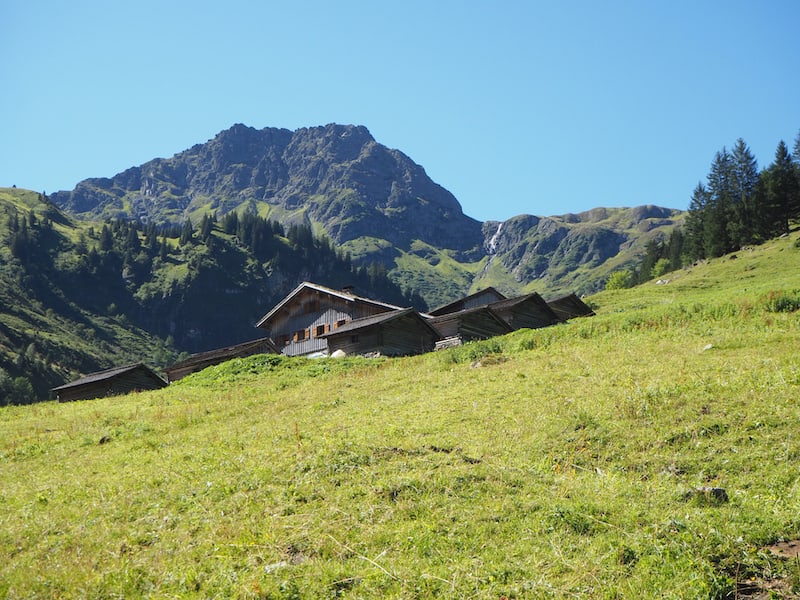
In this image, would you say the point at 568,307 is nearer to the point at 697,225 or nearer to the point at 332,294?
the point at 332,294

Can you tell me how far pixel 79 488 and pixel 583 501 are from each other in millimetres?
12410

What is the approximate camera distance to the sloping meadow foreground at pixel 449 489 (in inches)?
425

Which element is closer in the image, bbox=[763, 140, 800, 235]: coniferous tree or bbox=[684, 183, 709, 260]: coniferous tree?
bbox=[763, 140, 800, 235]: coniferous tree

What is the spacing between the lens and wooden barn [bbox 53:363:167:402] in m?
52.2

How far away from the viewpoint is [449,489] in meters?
14.2

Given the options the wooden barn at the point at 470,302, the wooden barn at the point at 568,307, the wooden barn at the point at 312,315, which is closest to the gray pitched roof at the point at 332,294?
the wooden barn at the point at 312,315

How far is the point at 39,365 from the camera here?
163250mm

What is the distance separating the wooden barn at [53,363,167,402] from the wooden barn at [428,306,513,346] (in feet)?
78.1

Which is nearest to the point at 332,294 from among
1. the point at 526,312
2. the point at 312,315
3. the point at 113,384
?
the point at 312,315

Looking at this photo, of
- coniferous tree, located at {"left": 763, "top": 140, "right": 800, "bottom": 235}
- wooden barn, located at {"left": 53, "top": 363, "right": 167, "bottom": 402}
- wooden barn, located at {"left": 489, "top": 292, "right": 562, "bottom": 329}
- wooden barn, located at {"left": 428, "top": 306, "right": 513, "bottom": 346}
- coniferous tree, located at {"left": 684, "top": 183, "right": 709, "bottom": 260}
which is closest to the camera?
wooden barn, located at {"left": 53, "top": 363, "right": 167, "bottom": 402}

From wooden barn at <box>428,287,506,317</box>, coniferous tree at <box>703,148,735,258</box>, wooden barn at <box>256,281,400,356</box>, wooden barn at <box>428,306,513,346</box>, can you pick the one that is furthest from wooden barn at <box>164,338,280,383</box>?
coniferous tree at <box>703,148,735,258</box>

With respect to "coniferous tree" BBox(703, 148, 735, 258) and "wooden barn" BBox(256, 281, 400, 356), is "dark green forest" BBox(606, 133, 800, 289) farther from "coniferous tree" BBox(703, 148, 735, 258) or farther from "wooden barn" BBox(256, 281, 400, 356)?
"wooden barn" BBox(256, 281, 400, 356)

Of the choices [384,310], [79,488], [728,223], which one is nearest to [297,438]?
[79,488]

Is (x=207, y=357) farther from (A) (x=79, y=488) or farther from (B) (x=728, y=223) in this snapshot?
(B) (x=728, y=223)
